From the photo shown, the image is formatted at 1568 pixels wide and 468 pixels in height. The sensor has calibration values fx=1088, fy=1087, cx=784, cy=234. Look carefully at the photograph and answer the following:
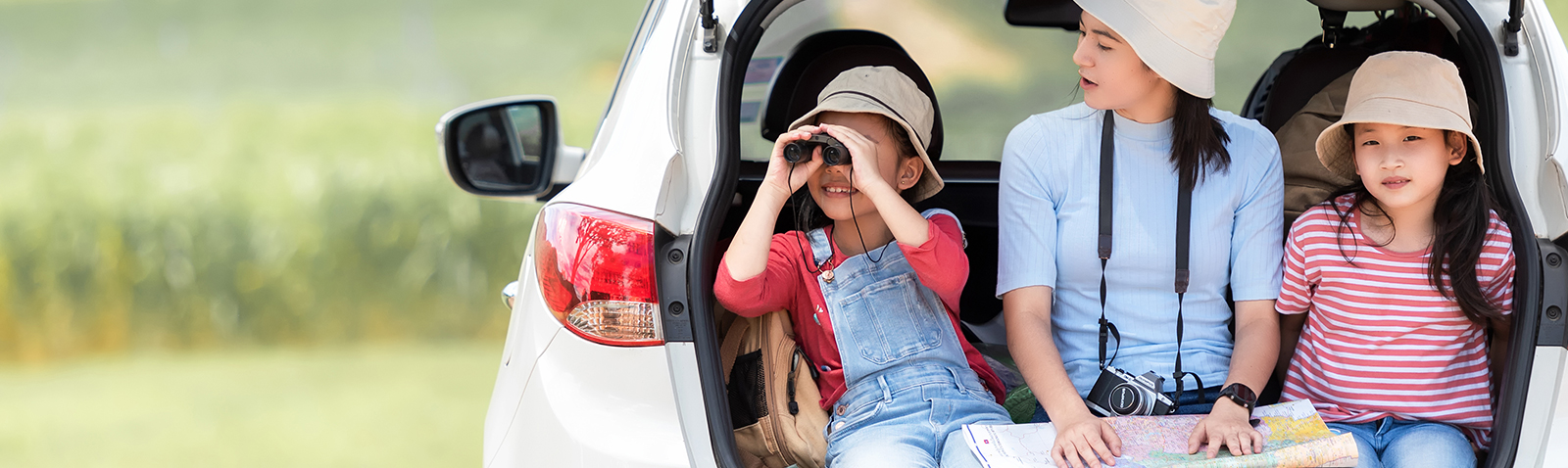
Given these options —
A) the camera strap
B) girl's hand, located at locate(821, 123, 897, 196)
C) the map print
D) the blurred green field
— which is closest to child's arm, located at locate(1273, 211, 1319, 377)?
the camera strap

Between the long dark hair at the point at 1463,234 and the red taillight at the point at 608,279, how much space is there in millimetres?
1221

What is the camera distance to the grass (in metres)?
4.24

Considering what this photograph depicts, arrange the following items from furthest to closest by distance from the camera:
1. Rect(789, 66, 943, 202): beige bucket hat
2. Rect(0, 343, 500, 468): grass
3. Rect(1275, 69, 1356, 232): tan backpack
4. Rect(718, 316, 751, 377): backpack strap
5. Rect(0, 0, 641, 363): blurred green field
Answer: Rect(0, 0, 641, 363): blurred green field < Rect(0, 343, 500, 468): grass < Rect(1275, 69, 1356, 232): tan backpack < Rect(789, 66, 943, 202): beige bucket hat < Rect(718, 316, 751, 377): backpack strap

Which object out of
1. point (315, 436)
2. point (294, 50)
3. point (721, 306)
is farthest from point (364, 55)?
point (721, 306)

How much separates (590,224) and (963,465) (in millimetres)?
689

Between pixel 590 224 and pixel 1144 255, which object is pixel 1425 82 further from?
pixel 590 224

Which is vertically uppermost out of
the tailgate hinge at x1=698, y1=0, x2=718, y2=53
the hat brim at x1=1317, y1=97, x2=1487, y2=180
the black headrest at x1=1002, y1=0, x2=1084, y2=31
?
the black headrest at x1=1002, y1=0, x2=1084, y2=31

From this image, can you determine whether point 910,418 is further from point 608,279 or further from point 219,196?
point 219,196

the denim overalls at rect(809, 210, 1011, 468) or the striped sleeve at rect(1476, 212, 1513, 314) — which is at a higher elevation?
the striped sleeve at rect(1476, 212, 1513, 314)

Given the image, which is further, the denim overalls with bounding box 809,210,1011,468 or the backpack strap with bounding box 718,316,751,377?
the backpack strap with bounding box 718,316,751,377

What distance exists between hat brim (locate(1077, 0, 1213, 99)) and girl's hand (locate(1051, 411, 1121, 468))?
2.03 ft

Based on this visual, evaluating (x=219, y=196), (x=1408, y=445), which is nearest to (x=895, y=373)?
(x=1408, y=445)

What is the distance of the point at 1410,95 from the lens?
1.84m

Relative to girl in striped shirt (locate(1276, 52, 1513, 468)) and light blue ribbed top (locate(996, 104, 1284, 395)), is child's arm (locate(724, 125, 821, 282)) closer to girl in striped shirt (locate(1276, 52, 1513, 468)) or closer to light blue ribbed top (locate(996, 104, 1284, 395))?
light blue ribbed top (locate(996, 104, 1284, 395))
